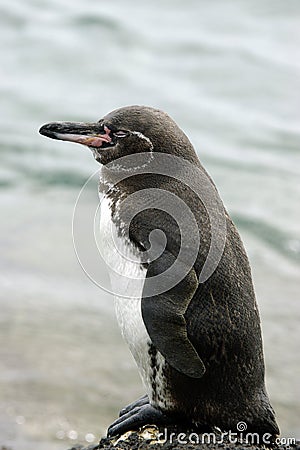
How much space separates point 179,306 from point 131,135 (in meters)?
0.72

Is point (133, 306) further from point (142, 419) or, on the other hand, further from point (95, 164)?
point (95, 164)

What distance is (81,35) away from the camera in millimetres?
16922

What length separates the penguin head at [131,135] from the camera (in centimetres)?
349

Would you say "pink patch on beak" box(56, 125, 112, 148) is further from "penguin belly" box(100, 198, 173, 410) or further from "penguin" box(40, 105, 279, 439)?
"penguin belly" box(100, 198, 173, 410)

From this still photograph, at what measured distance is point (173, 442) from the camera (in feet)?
11.1

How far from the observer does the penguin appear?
3.29 m

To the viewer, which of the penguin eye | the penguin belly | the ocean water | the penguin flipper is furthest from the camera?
the ocean water

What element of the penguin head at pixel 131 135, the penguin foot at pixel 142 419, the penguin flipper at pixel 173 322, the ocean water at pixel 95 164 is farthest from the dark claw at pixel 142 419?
the ocean water at pixel 95 164

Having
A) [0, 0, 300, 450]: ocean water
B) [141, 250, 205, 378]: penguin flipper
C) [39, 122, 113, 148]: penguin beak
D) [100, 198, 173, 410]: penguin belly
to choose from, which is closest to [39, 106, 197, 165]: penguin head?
[39, 122, 113, 148]: penguin beak

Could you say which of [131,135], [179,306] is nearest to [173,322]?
[179,306]

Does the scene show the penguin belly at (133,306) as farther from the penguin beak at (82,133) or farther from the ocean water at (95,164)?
the ocean water at (95,164)

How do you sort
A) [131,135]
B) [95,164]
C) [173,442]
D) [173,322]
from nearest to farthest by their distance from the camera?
[173,322]
[173,442]
[131,135]
[95,164]

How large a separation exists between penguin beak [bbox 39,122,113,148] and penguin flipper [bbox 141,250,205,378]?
598 mm

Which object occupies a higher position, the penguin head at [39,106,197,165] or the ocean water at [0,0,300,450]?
the ocean water at [0,0,300,450]
